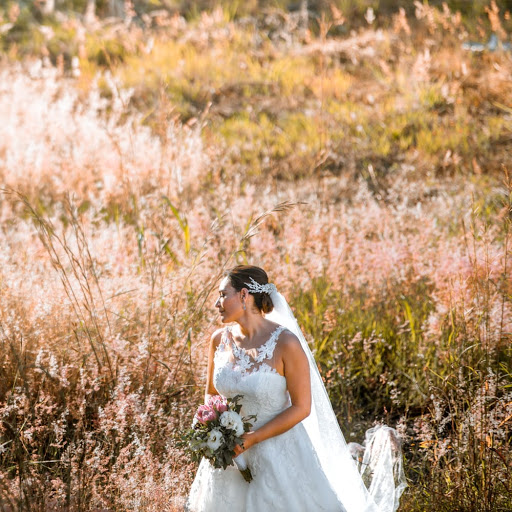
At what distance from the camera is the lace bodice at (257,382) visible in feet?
10.4

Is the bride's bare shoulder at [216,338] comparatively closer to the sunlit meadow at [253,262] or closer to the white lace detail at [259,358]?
the white lace detail at [259,358]

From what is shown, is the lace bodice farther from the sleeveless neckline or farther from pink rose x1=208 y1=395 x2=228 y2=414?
pink rose x1=208 y1=395 x2=228 y2=414

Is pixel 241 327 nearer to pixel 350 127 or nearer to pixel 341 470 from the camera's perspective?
pixel 341 470

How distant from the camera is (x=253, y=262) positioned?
522 centimetres

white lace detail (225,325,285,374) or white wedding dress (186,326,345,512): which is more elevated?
white lace detail (225,325,285,374)

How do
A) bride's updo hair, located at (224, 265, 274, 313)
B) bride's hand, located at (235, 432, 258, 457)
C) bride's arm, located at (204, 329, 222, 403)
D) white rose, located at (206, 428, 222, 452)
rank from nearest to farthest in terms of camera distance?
1. white rose, located at (206, 428, 222, 452)
2. bride's hand, located at (235, 432, 258, 457)
3. bride's updo hair, located at (224, 265, 274, 313)
4. bride's arm, located at (204, 329, 222, 403)

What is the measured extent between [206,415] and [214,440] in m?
0.13

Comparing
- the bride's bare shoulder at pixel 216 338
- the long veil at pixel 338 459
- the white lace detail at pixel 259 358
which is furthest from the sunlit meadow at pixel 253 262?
the white lace detail at pixel 259 358

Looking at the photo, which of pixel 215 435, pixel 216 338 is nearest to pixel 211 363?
pixel 216 338

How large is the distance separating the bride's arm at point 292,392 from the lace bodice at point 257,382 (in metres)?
0.05

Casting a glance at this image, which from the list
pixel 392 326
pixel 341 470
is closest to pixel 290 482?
pixel 341 470

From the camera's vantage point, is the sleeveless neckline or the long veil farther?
the long veil

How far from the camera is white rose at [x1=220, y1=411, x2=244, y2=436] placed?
2.98m

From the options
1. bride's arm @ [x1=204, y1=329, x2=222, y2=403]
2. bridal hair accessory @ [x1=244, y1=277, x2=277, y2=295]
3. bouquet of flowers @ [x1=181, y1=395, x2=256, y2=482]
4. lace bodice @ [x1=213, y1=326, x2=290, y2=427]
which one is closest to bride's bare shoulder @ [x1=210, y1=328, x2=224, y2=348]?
bride's arm @ [x1=204, y1=329, x2=222, y2=403]
